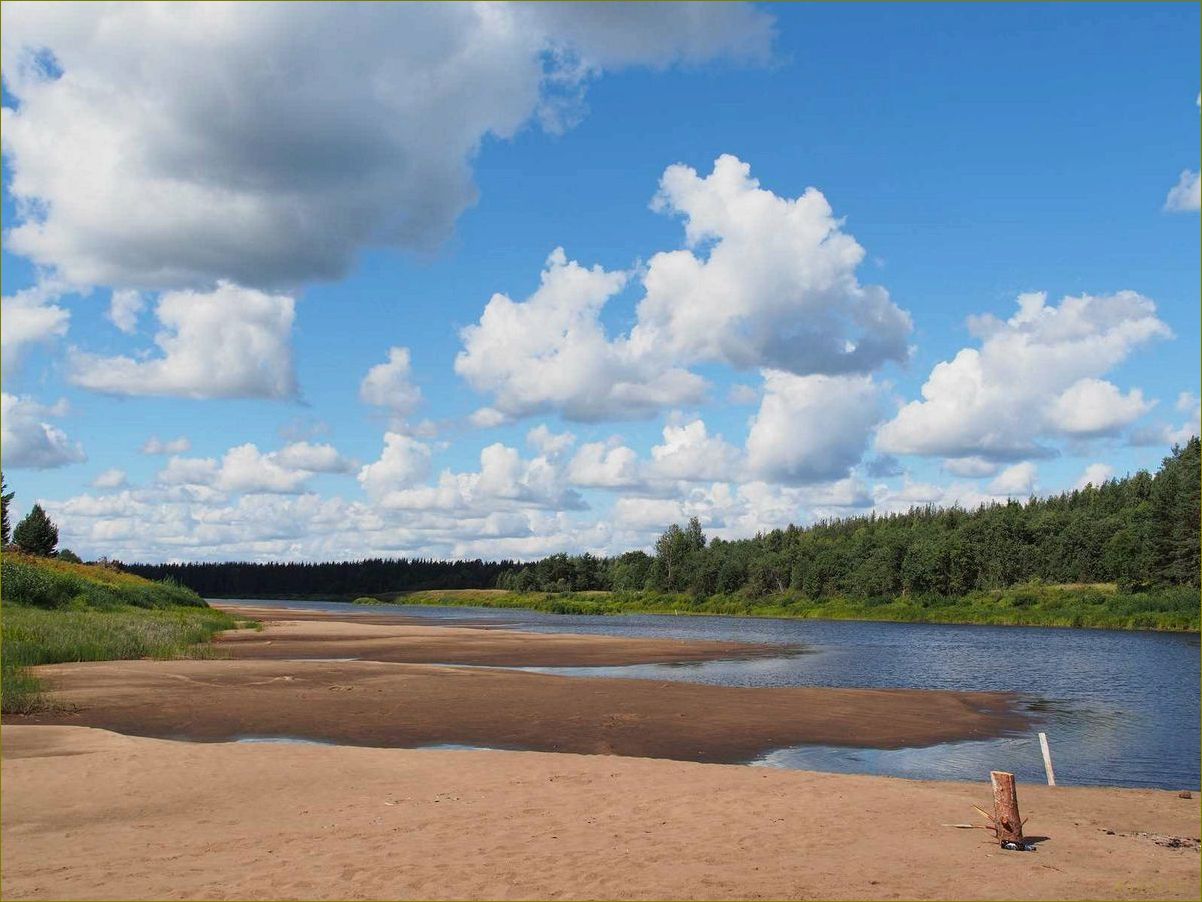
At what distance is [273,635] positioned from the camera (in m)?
66.6

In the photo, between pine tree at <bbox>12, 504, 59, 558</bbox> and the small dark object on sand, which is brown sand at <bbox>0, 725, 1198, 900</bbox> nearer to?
the small dark object on sand

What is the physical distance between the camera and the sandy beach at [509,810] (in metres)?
12.2

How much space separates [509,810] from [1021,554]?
407 ft

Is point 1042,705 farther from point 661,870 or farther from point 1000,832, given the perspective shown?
point 661,870

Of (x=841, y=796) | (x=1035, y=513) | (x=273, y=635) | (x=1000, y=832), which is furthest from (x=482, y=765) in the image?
(x=1035, y=513)

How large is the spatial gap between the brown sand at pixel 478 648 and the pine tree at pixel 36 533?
4290 centimetres

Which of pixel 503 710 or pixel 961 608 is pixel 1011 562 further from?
pixel 503 710

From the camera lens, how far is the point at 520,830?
1473 cm

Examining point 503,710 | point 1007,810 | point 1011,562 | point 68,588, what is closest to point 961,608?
point 1011,562

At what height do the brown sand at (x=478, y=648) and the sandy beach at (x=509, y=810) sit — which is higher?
the sandy beach at (x=509, y=810)

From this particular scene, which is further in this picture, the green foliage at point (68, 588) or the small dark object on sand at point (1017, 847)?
the green foliage at point (68, 588)

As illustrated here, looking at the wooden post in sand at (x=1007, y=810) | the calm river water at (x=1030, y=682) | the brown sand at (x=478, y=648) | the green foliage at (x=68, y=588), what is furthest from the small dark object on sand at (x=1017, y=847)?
the green foliage at (x=68, y=588)

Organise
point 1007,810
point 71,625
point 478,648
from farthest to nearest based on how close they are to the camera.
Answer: point 478,648 < point 71,625 < point 1007,810

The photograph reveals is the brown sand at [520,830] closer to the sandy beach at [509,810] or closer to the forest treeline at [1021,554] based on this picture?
the sandy beach at [509,810]
